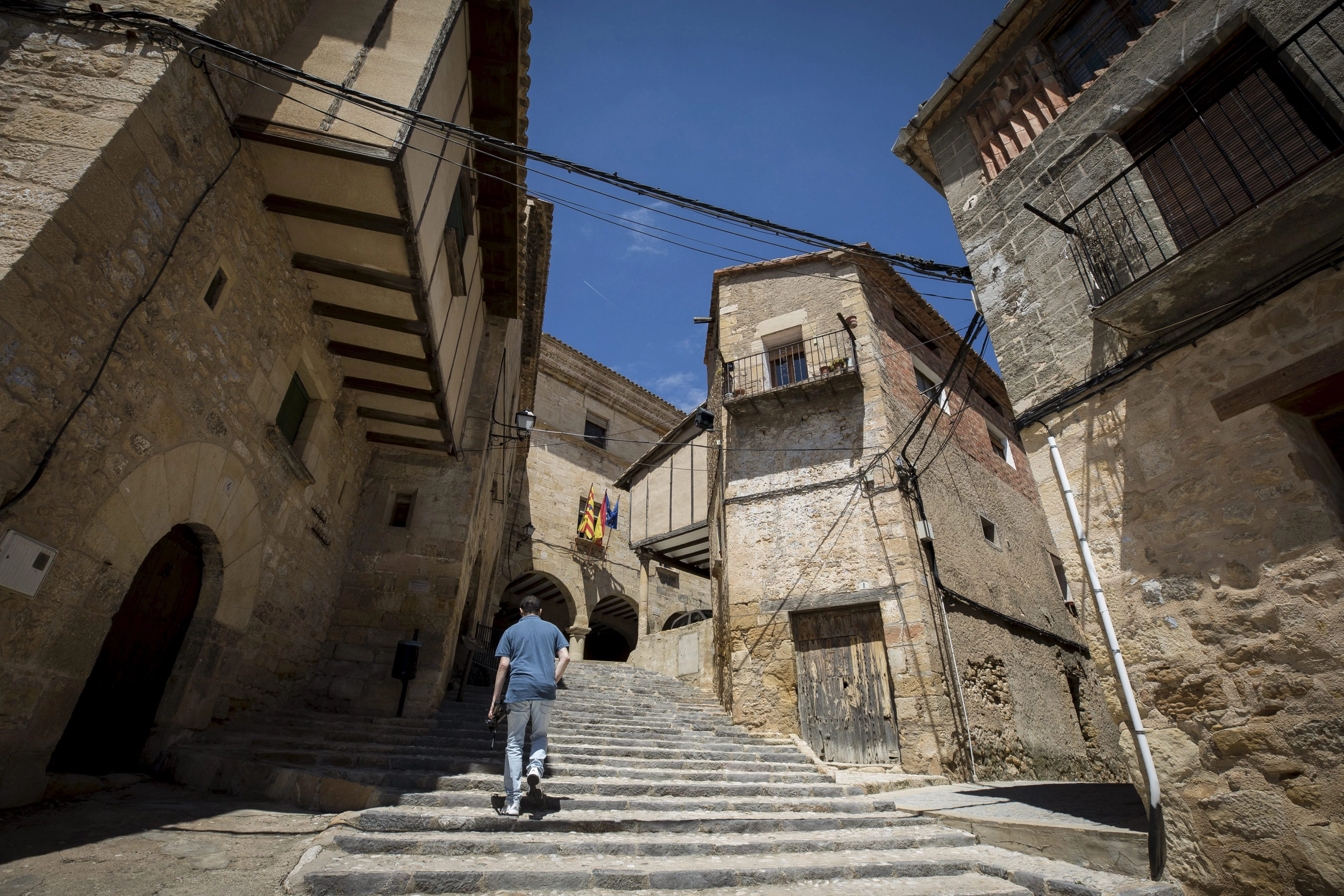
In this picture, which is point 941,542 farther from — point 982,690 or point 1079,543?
point 1079,543

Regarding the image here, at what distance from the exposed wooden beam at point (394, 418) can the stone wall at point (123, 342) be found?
6.66 feet

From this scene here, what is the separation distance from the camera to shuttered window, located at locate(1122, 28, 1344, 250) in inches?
151

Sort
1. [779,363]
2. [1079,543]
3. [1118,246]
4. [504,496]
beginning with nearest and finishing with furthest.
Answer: [1079,543], [1118,246], [779,363], [504,496]

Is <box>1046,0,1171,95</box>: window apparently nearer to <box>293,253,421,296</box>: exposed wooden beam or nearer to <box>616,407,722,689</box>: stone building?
<box>293,253,421,296</box>: exposed wooden beam

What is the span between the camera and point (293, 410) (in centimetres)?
580

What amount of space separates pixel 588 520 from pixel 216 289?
1318 centimetres

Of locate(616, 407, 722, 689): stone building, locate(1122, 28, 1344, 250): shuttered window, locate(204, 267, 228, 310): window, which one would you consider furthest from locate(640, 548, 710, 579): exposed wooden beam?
locate(1122, 28, 1344, 250): shuttered window

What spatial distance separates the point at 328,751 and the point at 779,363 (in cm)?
855

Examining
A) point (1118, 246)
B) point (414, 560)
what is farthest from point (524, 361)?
point (1118, 246)

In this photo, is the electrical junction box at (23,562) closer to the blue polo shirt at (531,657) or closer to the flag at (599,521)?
the blue polo shirt at (531,657)

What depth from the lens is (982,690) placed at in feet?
27.1

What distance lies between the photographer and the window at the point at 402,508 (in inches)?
303

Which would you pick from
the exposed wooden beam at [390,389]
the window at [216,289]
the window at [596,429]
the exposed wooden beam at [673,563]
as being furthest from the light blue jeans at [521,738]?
the window at [596,429]

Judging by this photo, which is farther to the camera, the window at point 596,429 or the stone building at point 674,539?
the window at point 596,429
